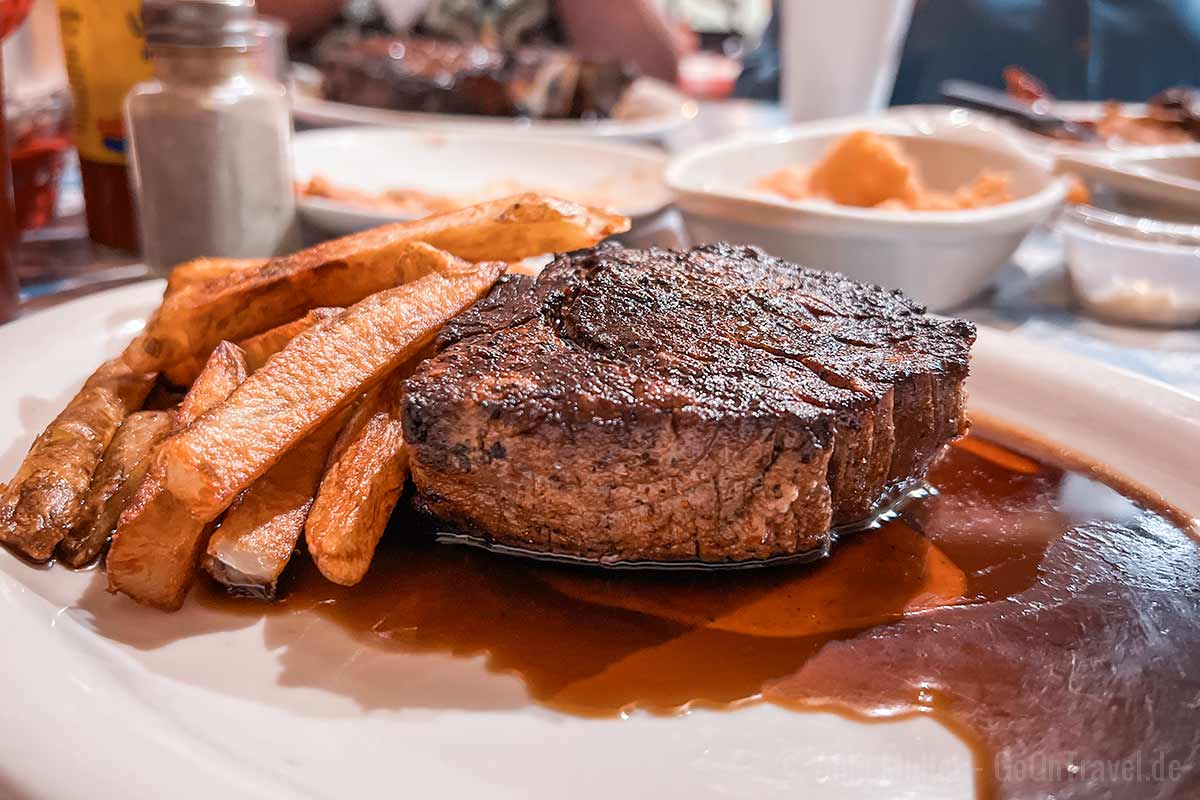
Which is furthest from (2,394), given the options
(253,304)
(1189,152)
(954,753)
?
(1189,152)

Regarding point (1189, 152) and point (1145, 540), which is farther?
point (1189, 152)

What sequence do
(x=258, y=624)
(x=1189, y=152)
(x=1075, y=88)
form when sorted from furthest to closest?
(x=1075, y=88)
(x=1189, y=152)
(x=258, y=624)

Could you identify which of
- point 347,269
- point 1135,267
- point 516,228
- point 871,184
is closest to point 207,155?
→ point 347,269

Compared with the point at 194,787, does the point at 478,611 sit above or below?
below

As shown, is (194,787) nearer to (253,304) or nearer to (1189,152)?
(253,304)

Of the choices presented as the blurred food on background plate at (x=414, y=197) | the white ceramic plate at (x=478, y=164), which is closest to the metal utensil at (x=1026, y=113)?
the white ceramic plate at (x=478, y=164)

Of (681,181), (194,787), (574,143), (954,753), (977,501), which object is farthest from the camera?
(574,143)
